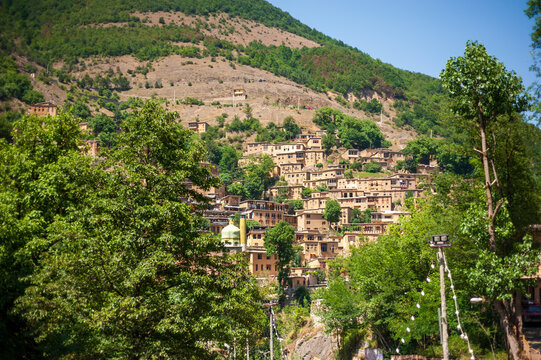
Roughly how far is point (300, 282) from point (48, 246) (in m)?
76.4

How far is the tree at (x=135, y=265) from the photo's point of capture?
2528 cm

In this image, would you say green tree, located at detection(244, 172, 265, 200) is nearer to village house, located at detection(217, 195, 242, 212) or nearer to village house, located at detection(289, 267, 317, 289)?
village house, located at detection(217, 195, 242, 212)

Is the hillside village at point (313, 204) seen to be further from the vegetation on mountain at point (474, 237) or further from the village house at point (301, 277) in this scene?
the vegetation on mountain at point (474, 237)

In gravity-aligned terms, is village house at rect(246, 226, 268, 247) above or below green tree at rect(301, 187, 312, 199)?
below

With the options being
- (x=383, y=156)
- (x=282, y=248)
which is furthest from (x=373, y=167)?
(x=282, y=248)

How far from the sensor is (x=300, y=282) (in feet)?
337

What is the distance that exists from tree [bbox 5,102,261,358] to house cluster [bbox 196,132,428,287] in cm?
5677

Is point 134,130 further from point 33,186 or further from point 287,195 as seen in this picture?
point 287,195

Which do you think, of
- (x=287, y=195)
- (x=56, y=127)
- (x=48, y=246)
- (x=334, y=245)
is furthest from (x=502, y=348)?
(x=287, y=195)

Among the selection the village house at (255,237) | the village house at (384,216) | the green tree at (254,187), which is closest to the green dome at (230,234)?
the village house at (255,237)

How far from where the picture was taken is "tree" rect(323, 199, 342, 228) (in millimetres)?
131887

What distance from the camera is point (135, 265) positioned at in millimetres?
26047

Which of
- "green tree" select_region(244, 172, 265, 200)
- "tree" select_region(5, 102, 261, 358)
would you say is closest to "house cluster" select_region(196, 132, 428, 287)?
"green tree" select_region(244, 172, 265, 200)

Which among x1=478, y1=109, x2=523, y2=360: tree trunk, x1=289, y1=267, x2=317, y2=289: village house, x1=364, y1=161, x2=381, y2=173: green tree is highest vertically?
x1=364, y1=161, x2=381, y2=173: green tree
